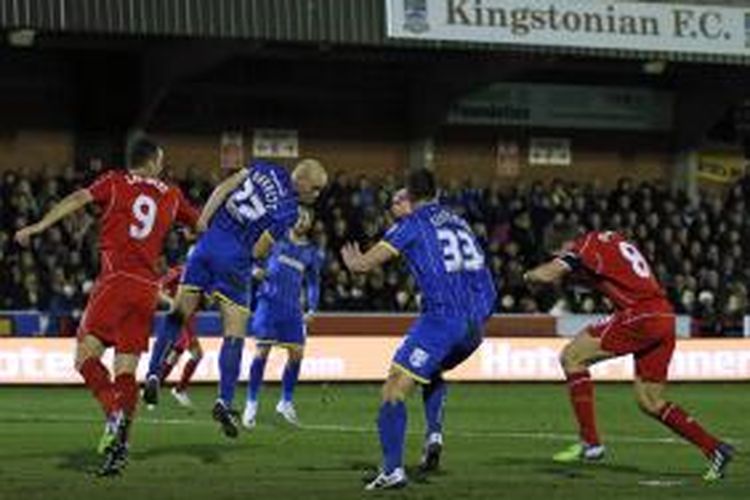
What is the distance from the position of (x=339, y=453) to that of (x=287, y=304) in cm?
522

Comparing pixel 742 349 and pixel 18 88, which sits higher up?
pixel 18 88

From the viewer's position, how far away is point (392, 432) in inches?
493

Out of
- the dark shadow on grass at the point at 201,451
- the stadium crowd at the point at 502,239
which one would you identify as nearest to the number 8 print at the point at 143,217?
the dark shadow on grass at the point at 201,451

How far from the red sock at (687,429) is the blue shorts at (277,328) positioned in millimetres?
6799

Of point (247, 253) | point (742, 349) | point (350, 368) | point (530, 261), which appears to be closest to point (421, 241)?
point (247, 253)

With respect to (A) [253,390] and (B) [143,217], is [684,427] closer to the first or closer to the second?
(B) [143,217]

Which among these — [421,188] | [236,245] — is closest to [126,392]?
[421,188]

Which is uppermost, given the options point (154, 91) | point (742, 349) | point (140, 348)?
point (154, 91)

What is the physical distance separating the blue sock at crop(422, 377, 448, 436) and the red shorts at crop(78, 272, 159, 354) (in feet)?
7.37

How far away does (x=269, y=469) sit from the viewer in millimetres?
13664

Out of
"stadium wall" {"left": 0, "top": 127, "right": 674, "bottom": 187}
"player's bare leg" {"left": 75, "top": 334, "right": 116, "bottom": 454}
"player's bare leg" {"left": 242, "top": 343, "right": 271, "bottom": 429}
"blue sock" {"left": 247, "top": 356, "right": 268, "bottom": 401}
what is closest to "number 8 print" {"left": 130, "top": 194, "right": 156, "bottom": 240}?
"player's bare leg" {"left": 75, "top": 334, "right": 116, "bottom": 454}

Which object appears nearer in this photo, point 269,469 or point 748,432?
point 269,469

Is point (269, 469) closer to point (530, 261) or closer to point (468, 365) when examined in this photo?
point (468, 365)

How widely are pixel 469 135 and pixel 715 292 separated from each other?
6973 millimetres
